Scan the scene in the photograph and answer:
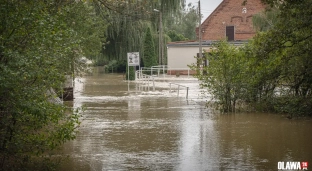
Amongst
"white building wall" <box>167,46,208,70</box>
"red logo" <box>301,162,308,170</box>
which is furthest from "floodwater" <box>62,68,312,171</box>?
"white building wall" <box>167,46,208,70</box>

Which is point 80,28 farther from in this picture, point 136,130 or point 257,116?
point 257,116

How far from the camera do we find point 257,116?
18.4m

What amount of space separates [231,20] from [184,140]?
43.7 meters

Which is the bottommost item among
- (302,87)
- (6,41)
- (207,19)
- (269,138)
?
(269,138)

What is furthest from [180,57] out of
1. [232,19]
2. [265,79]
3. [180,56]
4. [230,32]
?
[265,79]

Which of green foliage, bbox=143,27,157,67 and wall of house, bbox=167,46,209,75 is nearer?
green foliage, bbox=143,27,157,67

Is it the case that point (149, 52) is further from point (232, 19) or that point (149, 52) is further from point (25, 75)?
point (25, 75)

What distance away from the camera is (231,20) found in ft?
183

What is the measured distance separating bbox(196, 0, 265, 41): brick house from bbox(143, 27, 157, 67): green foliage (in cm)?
795

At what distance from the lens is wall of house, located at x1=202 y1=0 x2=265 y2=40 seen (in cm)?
5531

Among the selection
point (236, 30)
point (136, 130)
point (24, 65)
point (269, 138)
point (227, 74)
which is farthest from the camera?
point (236, 30)

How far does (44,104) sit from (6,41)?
3.92 feet

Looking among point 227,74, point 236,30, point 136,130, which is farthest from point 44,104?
point 236,30

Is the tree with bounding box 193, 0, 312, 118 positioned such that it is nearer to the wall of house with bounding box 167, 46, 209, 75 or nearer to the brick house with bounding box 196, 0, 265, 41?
the wall of house with bounding box 167, 46, 209, 75
